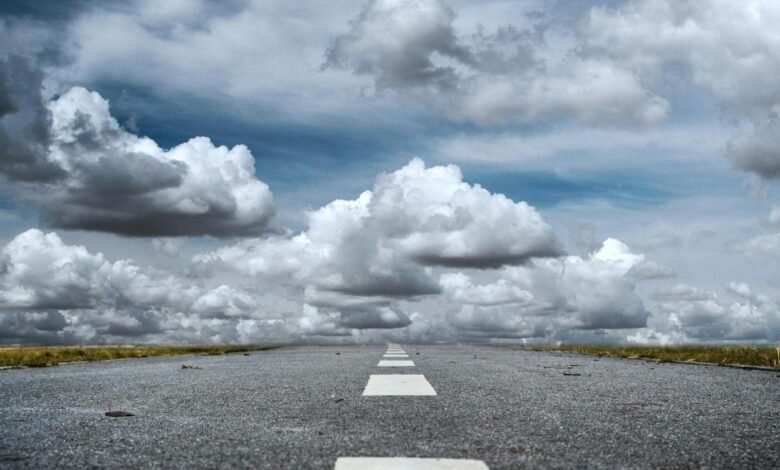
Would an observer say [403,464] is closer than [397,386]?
Yes

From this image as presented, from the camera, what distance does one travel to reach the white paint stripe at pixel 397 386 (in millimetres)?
7196

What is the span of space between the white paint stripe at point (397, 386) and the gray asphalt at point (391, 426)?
0.62 ft

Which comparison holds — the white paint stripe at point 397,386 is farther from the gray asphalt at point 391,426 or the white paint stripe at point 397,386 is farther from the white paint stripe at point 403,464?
the white paint stripe at point 403,464

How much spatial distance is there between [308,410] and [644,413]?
2.58m

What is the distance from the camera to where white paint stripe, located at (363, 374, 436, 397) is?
720 cm

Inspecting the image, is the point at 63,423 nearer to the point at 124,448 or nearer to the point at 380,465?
the point at 124,448

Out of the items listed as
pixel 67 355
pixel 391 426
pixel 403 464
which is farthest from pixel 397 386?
pixel 67 355

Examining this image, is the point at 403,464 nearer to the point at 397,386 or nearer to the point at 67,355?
the point at 397,386

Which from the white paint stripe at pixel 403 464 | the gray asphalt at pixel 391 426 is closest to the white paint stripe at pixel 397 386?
the gray asphalt at pixel 391 426

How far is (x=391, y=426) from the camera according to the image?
4809 millimetres

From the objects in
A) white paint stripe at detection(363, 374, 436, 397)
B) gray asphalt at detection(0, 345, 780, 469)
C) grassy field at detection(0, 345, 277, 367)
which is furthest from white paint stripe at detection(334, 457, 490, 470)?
grassy field at detection(0, 345, 277, 367)

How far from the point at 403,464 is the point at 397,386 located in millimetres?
4457

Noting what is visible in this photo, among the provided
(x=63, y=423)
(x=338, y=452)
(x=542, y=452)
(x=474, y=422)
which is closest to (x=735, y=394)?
(x=474, y=422)

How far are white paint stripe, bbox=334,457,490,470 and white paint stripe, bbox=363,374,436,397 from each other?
134 inches
